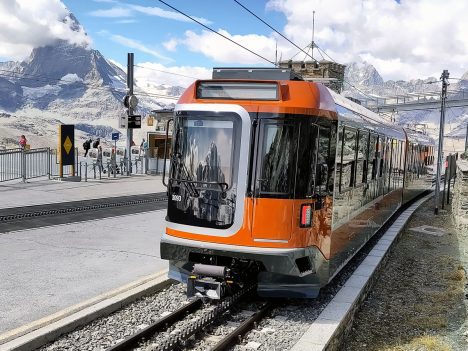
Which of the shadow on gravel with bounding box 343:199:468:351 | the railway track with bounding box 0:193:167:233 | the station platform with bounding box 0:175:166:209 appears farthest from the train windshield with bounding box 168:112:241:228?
the station platform with bounding box 0:175:166:209

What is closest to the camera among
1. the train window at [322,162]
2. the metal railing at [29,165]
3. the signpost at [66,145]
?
the train window at [322,162]

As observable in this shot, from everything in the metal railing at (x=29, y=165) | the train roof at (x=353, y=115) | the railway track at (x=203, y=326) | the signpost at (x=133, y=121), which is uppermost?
the signpost at (x=133, y=121)

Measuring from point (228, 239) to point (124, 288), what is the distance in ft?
5.68

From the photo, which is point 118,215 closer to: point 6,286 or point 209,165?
point 6,286

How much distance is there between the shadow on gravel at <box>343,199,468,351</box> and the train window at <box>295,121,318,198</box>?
2.09 meters

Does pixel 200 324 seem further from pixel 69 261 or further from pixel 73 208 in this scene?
pixel 73 208

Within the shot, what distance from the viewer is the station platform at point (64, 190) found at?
52.6 ft

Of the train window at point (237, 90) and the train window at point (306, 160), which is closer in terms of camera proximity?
the train window at point (306, 160)

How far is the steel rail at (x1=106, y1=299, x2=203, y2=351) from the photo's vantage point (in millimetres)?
5451

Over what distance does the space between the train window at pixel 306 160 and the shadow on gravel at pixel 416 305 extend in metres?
2.09

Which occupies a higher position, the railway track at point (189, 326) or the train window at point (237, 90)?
the train window at point (237, 90)

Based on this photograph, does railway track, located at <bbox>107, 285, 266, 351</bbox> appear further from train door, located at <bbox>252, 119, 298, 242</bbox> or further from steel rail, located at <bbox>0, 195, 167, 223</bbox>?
steel rail, located at <bbox>0, 195, 167, 223</bbox>

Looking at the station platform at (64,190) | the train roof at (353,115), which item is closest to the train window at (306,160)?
the train roof at (353,115)

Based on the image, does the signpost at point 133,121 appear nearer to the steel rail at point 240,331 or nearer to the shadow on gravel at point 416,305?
the shadow on gravel at point 416,305
